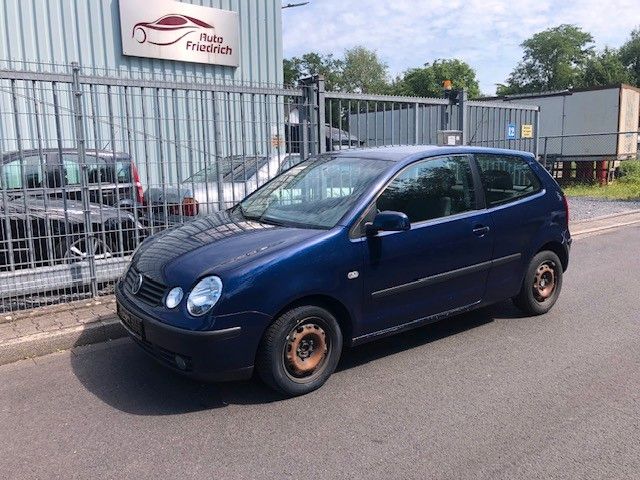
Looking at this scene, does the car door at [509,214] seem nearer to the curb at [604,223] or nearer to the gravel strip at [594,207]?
the curb at [604,223]

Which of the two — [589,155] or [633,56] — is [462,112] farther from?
[633,56]

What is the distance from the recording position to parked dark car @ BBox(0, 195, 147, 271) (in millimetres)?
5289

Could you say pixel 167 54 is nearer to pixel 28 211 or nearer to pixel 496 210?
pixel 28 211

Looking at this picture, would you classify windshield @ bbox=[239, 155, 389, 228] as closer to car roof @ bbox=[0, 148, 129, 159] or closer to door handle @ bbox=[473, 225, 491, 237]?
door handle @ bbox=[473, 225, 491, 237]

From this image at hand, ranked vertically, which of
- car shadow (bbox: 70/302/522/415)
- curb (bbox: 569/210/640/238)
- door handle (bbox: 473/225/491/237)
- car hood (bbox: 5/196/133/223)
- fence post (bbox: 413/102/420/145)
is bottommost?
car shadow (bbox: 70/302/522/415)

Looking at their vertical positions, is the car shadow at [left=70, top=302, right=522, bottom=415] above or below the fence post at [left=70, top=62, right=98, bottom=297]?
below

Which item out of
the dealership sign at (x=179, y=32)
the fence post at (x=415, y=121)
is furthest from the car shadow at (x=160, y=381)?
the dealership sign at (x=179, y=32)

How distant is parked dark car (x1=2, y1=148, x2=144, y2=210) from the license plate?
2.03m

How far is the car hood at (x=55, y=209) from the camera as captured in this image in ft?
17.4

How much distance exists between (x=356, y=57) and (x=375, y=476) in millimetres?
65400

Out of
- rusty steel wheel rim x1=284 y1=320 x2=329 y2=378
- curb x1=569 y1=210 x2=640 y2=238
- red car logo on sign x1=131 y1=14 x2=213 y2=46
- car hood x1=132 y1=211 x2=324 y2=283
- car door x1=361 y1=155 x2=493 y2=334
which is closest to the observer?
car hood x1=132 y1=211 x2=324 y2=283

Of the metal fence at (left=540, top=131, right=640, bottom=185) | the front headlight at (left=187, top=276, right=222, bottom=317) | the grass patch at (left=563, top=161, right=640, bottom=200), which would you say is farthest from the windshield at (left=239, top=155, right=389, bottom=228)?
the metal fence at (left=540, top=131, right=640, bottom=185)

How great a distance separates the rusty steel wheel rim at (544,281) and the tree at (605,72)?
58.9m

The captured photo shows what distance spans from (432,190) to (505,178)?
97 centimetres
